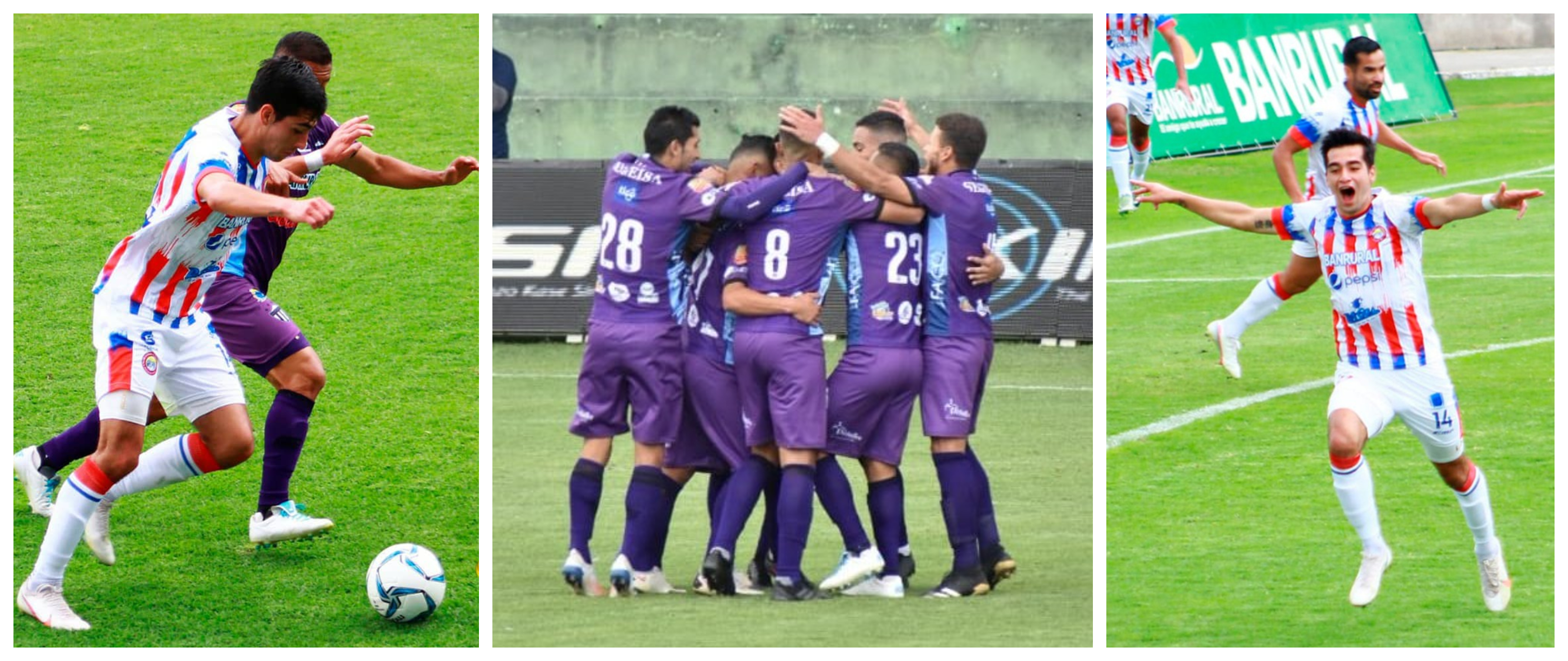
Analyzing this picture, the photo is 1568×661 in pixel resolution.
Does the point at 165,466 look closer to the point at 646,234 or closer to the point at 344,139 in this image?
the point at 344,139

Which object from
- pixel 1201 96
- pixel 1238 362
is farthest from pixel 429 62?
pixel 1201 96

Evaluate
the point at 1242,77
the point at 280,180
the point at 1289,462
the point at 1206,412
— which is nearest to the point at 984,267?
the point at 280,180

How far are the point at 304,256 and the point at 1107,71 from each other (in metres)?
4.36

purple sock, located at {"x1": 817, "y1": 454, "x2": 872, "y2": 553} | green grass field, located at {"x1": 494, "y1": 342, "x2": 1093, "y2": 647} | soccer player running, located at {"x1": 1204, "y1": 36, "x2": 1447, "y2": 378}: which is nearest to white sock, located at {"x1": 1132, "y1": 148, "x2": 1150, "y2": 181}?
soccer player running, located at {"x1": 1204, "y1": 36, "x2": 1447, "y2": 378}

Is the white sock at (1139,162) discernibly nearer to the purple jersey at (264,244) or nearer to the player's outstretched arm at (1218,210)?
the player's outstretched arm at (1218,210)

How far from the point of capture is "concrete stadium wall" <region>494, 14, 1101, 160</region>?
6.55 m

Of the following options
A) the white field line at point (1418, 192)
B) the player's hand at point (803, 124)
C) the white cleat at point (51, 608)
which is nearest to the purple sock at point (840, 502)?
the player's hand at point (803, 124)

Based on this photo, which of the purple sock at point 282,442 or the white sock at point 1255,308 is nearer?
the purple sock at point 282,442

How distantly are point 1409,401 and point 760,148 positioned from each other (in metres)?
2.13

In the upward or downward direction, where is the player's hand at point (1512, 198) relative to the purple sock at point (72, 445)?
upward

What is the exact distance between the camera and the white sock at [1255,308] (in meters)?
8.90

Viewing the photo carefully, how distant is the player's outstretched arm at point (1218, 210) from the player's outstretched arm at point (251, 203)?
2.40m

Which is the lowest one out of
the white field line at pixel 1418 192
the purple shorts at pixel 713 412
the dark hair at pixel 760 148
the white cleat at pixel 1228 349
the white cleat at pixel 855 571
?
the white field line at pixel 1418 192
